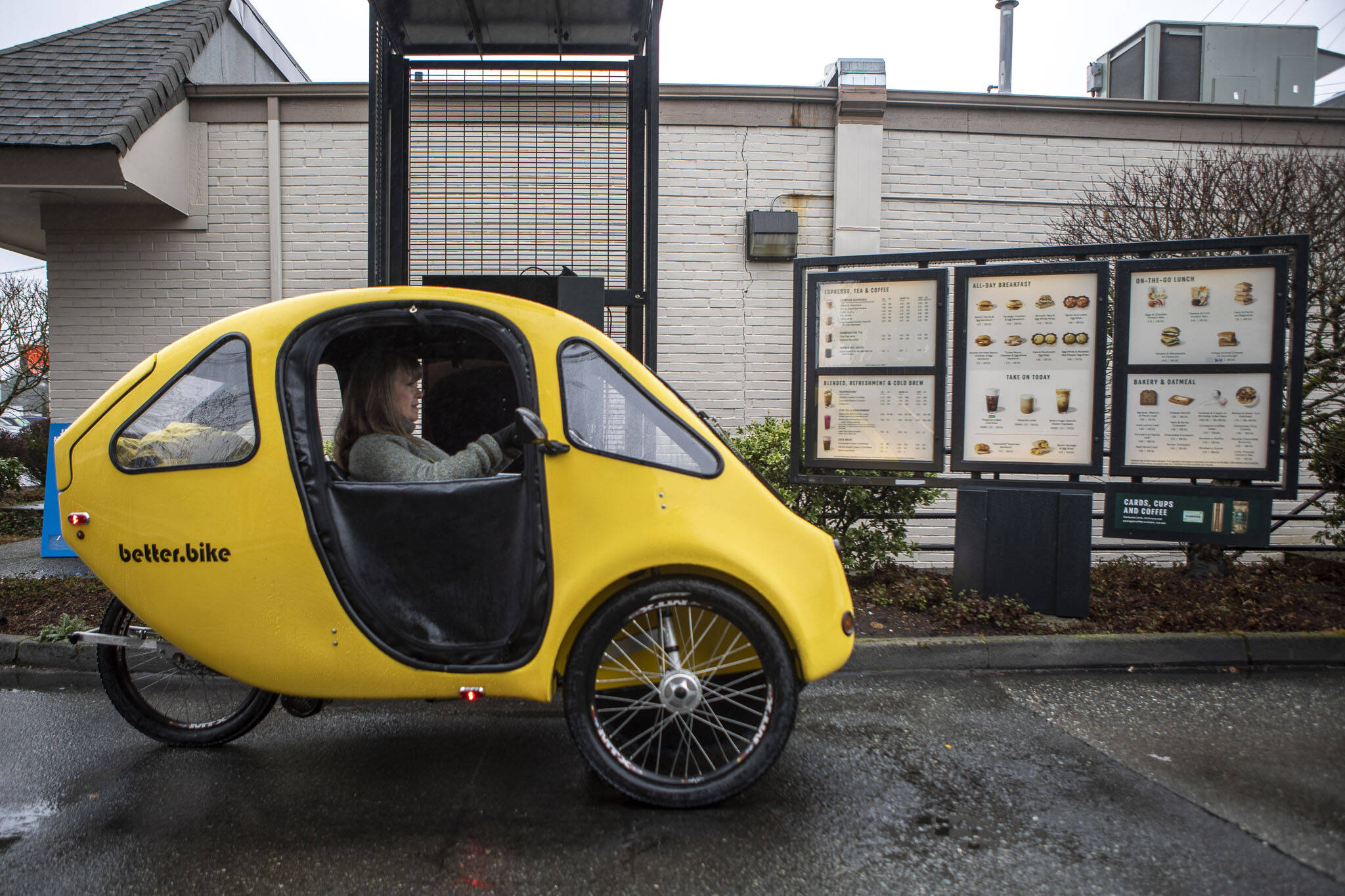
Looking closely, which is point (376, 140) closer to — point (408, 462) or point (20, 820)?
point (408, 462)

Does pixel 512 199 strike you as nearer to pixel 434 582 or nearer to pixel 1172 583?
pixel 434 582

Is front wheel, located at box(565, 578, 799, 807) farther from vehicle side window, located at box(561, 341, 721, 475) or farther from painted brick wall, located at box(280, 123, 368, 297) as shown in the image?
painted brick wall, located at box(280, 123, 368, 297)

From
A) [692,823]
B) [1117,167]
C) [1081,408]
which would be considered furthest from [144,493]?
[1117,167]

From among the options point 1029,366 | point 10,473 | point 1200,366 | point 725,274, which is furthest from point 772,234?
point 10,473

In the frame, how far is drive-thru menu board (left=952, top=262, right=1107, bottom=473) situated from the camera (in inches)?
185

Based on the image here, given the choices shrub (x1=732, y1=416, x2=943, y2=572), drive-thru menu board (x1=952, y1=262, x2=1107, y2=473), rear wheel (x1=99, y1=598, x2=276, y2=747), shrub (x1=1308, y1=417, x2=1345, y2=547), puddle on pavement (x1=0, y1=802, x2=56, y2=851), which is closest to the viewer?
puddle on pavement (x1=0, y1=802, x2=56, y2=851)

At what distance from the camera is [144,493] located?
2.83 m

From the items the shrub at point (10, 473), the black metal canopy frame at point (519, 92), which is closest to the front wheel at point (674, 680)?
the black metal canopy frame at point (519, 92)

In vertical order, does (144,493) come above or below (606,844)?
above

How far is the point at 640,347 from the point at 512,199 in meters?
1.92

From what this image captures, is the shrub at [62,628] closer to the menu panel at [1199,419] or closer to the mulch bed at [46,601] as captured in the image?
the mulch bed at [46,601]

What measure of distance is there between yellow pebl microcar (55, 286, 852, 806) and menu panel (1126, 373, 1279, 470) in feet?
9.55

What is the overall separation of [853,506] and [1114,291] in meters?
2.14

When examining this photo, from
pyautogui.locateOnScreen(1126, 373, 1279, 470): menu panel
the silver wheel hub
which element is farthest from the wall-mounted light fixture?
the silver wheel hub
